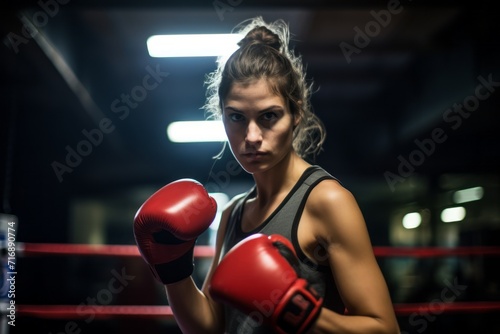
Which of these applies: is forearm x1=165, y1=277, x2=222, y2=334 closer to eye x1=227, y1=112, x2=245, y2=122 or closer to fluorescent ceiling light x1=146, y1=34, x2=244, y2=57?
eye x1=227, y1=112, x2=245, y2=122

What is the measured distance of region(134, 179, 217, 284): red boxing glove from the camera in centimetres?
118

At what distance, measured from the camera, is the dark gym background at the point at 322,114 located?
326cm

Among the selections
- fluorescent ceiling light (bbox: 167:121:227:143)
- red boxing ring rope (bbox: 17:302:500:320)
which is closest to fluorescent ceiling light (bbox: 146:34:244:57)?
fluorescent ceiling light (bbox: 167:121:227:143)

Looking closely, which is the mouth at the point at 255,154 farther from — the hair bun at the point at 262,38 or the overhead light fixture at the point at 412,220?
the overhead light fixture at the point at 412,220

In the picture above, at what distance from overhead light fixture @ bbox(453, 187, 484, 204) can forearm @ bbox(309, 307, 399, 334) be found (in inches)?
137

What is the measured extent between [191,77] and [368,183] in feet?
9.98

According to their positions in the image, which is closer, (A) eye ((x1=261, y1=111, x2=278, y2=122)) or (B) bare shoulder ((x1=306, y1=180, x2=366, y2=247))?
(B) bare shoulder ((x1=306, y1=180, x2=366, y2=247))

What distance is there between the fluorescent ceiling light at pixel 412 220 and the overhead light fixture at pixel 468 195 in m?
1.13

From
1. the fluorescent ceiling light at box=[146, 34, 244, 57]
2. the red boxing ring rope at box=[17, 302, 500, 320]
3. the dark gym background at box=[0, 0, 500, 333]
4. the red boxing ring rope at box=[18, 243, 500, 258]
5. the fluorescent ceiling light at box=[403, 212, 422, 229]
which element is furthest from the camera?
the fluorescent ceiling light at box=[403, 212, 422, 229]

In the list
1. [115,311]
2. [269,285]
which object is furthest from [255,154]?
[115,311]

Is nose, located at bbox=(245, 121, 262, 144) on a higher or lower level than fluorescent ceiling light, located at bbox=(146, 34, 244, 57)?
lower

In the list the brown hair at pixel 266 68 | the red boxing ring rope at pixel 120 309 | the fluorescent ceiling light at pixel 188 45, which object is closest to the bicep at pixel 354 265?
the brown hair at pixel 266 68

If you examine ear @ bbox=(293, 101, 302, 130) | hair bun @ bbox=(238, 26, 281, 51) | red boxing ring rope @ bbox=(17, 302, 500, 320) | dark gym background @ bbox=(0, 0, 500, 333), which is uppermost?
dark gym background @ bbox=(0, 0, 500, 333)

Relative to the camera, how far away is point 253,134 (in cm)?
111
